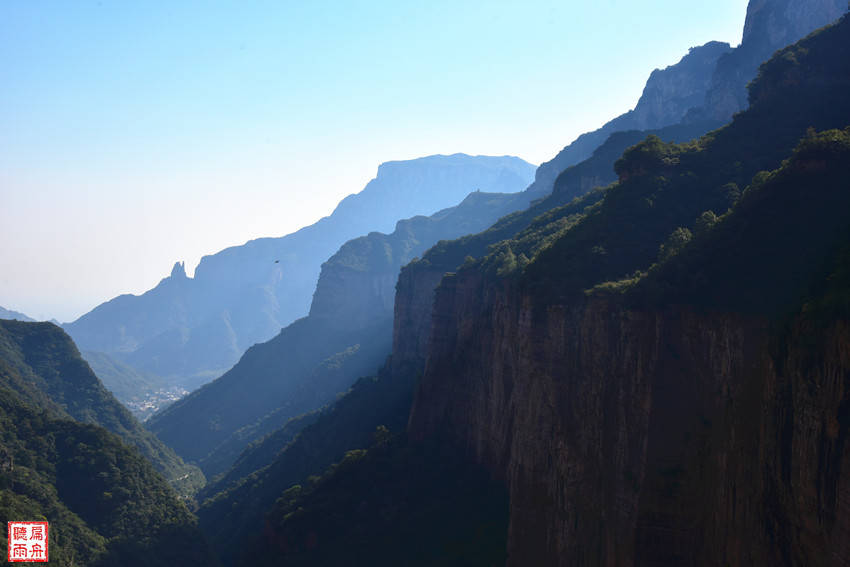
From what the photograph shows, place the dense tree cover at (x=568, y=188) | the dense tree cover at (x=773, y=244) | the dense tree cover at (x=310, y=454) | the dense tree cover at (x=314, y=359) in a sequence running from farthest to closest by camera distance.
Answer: the dense tree cover at (x=314, y=359), the dense tree cover at (x=568, y=188), the dense tree cover at (x=310, y=454), the dense tree cover at (x=773, y=244)

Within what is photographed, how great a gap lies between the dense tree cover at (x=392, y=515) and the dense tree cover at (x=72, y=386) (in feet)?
192

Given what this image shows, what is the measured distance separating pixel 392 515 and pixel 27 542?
26.6 meters

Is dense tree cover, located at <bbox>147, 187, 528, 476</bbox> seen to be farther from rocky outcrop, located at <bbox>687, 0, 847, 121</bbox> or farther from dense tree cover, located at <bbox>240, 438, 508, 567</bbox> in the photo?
rocky outcrop, located at <bbox>687, 0, 847, 121</bbox>

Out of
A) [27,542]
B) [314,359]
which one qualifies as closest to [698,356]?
[27,542]

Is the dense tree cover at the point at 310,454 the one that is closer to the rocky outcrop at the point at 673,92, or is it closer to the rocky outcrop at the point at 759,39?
the rocky outcrop at the point at 759,39

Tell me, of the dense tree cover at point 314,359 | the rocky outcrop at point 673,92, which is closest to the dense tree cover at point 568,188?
the rocky outcrop at point 673,92

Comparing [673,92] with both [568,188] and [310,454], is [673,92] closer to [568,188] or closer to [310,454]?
[568,188]

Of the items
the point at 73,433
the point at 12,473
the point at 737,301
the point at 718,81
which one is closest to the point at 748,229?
the point at 737,301

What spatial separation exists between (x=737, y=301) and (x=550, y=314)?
10.1 metres

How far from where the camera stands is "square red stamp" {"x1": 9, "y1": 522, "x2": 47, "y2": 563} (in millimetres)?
42562

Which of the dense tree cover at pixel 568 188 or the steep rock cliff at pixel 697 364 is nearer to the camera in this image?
the steep rock cliff at pixel 697 364

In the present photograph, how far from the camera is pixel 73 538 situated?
51.8 m

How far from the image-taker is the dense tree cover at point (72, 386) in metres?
104

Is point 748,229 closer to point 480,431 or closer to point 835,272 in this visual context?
point 835,272
